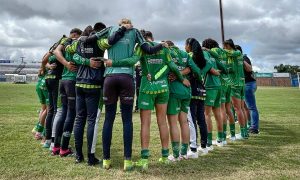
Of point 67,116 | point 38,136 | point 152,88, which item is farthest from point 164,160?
point 38,136

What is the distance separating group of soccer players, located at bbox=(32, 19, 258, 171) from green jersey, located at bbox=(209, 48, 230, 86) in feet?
0.14

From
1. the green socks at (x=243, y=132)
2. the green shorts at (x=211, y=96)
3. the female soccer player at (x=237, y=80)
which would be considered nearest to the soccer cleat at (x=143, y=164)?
the green shorts at (x=211, y=96)

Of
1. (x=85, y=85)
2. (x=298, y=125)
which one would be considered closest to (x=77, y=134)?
(x=85, y=85)

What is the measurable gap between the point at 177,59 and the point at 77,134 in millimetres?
2426

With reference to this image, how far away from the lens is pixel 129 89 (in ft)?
18.5

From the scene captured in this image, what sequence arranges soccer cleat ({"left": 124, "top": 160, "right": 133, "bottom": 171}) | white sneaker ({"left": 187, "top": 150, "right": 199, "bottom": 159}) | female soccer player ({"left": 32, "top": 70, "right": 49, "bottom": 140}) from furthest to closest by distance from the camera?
female soccer player ({"left": 32, "top": 70, "right": 49, "bottom": 140}) < white sneaker ({"left": 187, "top": 150, "right": 199, "bottom": 159}) < soccer cleat ({"left": 124, "top": 160, "right": 133, "bottom": 171})

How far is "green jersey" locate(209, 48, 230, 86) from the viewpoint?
8.05m

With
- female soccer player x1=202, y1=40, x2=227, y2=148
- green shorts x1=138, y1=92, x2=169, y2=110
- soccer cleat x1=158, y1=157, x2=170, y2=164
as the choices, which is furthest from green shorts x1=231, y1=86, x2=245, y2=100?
soccer cleat x1=158, y1=157, x2=170, y2=164

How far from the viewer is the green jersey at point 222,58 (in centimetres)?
805

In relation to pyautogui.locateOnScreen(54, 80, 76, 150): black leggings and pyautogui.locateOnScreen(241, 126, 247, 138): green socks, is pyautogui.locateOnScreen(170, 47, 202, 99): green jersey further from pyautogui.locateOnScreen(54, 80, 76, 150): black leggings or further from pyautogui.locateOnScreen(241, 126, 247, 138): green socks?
pyautogui.locateOnScreen(241, 126, 247, 138): green socks

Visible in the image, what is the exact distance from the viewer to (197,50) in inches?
281

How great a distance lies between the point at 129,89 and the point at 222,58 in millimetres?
3607

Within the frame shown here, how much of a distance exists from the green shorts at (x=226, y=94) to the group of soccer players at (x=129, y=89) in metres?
0.31

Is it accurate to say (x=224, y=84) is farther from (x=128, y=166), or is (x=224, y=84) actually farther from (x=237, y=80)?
(x=128, y=166)
